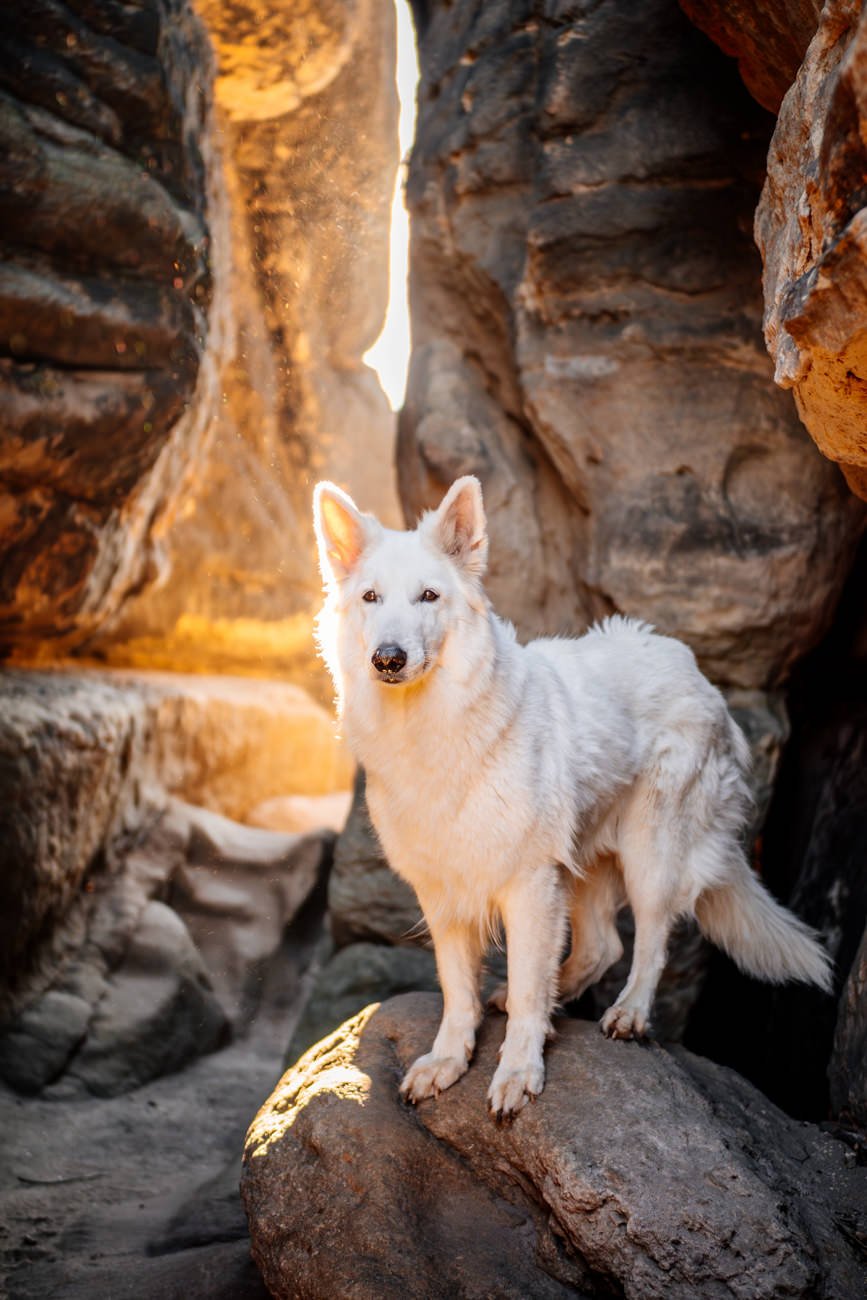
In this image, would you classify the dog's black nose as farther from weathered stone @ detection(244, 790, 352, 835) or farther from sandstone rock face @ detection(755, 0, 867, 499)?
weathered stone @ detection(244, 790, 352, 835)

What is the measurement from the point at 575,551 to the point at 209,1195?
13.5ft

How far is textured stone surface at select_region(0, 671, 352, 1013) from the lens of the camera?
249 inches

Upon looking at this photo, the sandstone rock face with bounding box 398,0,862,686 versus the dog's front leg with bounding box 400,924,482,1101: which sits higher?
the sandstone rock face with bounding box 398,0,862,686

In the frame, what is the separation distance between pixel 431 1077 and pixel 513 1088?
358 millimetres

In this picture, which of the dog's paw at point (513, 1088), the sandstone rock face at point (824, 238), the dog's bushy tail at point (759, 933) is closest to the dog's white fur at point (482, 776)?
the dog's paw at point (513, 1088)

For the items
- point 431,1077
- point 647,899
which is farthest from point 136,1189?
point 647,899

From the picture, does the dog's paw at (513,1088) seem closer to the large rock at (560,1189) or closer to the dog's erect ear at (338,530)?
the large rock at (560,1189)

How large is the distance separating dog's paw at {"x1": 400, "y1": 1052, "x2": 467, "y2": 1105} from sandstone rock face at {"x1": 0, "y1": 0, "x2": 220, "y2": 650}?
4147 millimetres

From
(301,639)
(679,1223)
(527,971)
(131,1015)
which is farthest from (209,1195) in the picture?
(301,639)

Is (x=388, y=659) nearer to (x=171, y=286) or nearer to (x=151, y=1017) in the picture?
(x=171, y=286)

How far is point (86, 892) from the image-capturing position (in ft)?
24.0

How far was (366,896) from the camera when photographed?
7164mm

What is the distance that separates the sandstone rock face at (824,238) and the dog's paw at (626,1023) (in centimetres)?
228

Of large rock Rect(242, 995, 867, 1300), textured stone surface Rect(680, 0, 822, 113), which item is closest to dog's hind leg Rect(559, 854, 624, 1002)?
large rock Rect(242, 995, 867, 1300)
